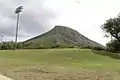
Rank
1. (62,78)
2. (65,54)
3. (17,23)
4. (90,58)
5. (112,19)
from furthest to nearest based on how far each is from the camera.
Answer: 1. (17,23)
2. (112,19)
3. (65,54)
4. (90,58)
5. (62,78)

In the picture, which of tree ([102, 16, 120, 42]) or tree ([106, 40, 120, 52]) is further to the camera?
tree ([106, 40, 120, 52])

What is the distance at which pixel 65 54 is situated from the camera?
199 feet

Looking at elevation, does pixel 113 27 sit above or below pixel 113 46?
above

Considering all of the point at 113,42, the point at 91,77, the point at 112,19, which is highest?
the point at 112,19

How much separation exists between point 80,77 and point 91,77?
117cm

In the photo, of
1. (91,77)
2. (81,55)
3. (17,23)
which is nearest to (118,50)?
(81,55)

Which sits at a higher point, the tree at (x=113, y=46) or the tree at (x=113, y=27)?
the tree at (x=113, y=27)

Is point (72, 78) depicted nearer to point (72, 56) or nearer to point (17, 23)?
point (72, 56)

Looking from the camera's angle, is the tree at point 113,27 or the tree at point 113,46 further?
the tree at point 113,46

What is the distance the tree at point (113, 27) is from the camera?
2913 inches

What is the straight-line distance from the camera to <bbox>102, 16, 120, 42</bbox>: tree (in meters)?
74.0

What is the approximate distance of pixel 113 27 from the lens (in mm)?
74250

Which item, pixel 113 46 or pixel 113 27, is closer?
pixel 113 27

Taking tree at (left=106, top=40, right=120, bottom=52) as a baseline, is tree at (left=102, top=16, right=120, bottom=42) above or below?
above
